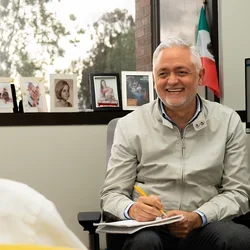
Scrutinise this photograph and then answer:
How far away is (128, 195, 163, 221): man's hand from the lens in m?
1.85

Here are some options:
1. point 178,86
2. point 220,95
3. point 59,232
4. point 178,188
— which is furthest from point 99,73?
point 59,232

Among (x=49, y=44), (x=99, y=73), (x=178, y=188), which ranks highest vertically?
(x=49, y=44)

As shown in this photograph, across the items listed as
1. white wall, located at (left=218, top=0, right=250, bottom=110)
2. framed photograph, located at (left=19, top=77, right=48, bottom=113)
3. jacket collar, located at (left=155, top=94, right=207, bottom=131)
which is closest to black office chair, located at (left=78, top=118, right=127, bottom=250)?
jacket collar, located at (left=155, top=94, right=207, bottom=131)

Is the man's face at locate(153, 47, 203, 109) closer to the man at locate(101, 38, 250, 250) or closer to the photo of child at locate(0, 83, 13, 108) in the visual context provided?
the man at locate(101, 38, 250, 250)

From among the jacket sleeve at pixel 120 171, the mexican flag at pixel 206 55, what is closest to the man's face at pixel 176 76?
the jacket sleeve at pixel 120 171

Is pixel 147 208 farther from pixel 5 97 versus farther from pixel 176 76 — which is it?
pixel 5 97

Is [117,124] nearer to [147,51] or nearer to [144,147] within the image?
[144,147]

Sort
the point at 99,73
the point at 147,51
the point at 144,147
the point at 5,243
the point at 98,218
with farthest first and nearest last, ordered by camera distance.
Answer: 1. the point at 147,51
2. the point at 99,73
3. the point at 144,147
4. the point at 98,218
5. the point at 5,243

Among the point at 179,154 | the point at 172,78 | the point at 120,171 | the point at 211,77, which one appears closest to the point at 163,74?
the point at 172,78

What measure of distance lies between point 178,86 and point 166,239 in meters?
0.64

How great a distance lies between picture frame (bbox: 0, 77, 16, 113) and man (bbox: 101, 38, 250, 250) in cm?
82

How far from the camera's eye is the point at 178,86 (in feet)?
6.91

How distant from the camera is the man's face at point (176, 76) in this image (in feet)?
6.89

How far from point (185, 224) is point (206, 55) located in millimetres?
1369
